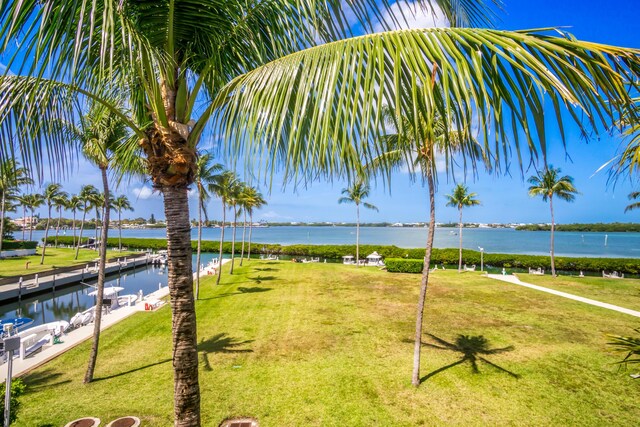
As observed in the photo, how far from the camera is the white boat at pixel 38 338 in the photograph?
10805mm

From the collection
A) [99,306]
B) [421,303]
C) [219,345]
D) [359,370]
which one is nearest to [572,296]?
[421,303]

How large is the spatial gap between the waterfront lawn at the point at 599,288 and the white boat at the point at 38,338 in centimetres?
2558

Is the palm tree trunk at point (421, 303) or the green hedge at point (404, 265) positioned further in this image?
the green hedge at point (404, 265)

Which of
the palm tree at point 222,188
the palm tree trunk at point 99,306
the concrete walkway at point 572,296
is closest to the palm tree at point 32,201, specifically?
the palm tree at point 222,188

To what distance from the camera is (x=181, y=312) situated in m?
3.09

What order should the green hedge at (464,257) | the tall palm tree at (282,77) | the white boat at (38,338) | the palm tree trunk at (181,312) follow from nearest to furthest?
the tall palm tree at (282,77) < the palm tree trunk at (181,312) < the white boat at (38,338) < the green hedge at (464,257)

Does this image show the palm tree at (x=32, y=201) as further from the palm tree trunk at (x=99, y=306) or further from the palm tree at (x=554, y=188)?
the palm tree at (x=554, y=188)

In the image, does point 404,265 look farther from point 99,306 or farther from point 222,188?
point 99,306

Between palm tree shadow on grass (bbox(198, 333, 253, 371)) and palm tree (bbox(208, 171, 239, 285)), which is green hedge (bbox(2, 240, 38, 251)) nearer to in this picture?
palm tree (bbox(208, 171, 239, 285))

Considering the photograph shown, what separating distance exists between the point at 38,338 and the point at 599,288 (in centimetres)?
3009

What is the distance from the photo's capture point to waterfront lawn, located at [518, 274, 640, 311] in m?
16.7

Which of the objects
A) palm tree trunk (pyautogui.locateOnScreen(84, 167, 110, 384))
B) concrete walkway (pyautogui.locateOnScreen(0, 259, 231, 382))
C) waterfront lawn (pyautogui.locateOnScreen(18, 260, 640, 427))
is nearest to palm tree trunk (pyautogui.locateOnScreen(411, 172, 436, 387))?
waterfront lawn (pyautogui.locateOnScreen(18, 260, 640, 427))

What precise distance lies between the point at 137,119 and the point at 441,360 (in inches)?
394

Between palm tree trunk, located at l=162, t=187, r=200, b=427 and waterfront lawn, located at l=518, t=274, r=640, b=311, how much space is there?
67.3 ft
